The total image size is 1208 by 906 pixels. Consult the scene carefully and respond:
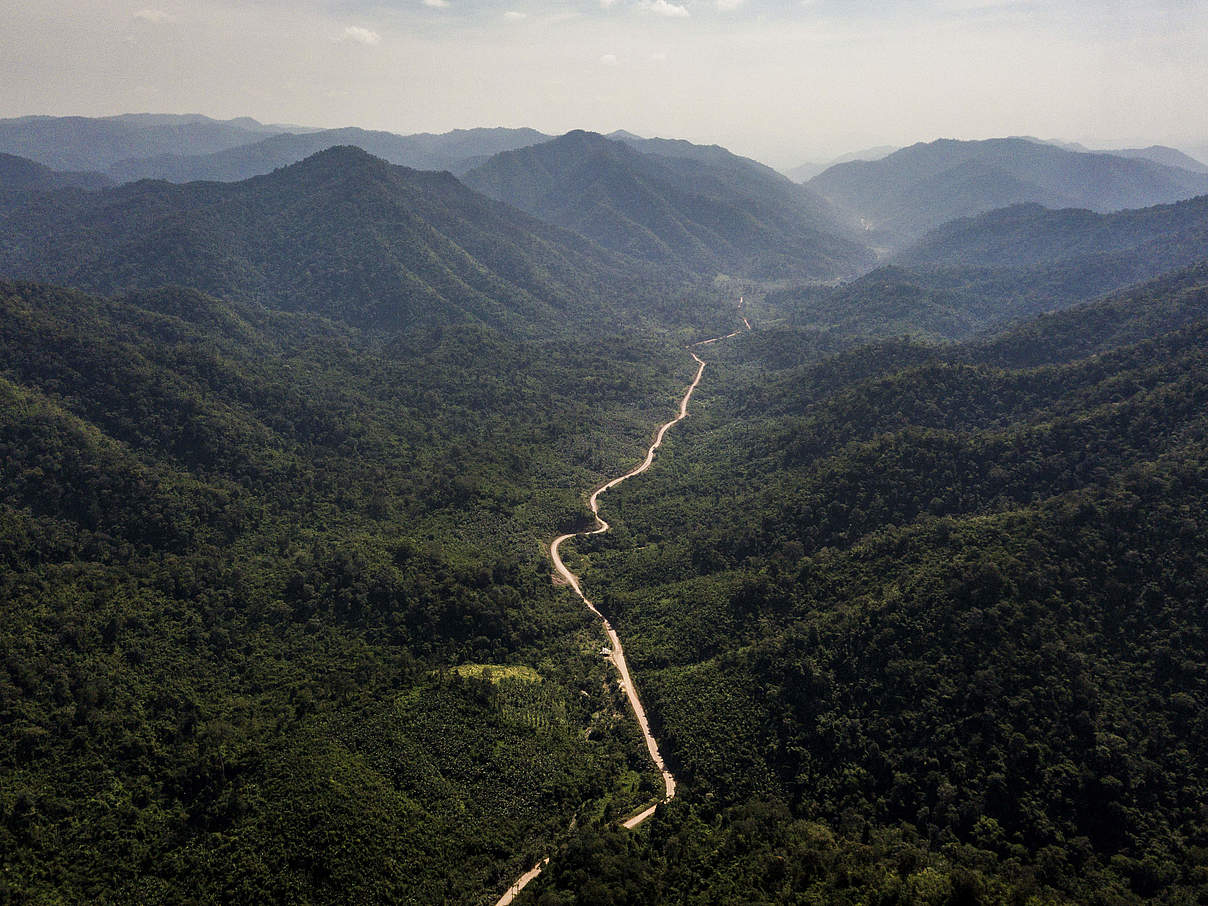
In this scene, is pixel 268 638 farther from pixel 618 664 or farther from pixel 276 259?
pixel 276 259

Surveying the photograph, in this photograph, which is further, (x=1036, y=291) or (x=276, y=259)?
(x=276, y=259)

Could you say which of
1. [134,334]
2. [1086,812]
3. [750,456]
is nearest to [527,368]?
[750,456]

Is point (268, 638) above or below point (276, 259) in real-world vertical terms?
below

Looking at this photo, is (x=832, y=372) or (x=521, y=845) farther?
(x=832, y=372)

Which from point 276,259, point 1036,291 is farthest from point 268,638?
point 1036,291

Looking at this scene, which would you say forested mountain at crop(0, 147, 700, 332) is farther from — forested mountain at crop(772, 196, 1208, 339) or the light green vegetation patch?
the light green vegetation patch

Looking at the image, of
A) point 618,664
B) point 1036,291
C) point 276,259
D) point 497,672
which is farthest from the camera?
point 276,259

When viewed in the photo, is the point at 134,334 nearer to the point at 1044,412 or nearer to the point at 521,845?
the point at 521,845

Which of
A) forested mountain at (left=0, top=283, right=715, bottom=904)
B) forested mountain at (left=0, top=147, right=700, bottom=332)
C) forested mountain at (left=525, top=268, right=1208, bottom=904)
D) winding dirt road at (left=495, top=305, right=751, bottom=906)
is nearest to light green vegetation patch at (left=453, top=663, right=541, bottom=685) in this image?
forested mountain at (left=0, top=283, right=715, bottom=904)

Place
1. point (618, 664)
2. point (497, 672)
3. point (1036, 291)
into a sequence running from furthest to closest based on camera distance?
point (1036, 291) < point (618, 664) < point (497, 672)
